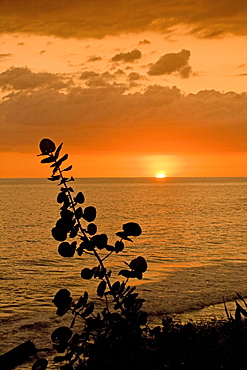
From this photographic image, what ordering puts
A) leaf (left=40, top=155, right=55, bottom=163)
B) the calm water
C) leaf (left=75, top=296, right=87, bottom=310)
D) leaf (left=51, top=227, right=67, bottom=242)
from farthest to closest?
1. the calm water
2. leaf (left=40, top=155, right=55, bottom=163)
3. leaf (left=75, top=296, right=87, bottom=310)
4. leaf (left=51, top=227, right=67, bottom=242)

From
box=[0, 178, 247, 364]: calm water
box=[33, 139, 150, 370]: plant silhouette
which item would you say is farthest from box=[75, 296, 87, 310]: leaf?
box=[0, 178, 247, 364]: calm water

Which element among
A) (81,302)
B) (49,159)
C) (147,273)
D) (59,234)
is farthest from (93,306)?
(147,273)

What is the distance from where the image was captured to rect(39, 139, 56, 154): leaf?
16.8 feet

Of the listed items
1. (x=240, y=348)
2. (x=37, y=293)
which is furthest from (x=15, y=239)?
(x=240, y=348)

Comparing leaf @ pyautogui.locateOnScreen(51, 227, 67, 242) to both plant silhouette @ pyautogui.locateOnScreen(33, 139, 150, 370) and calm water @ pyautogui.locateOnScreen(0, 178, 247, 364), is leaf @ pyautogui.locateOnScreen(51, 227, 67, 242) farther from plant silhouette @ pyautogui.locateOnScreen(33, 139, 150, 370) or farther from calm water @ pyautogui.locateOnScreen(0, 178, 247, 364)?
calm water @ pyautogui.locateOnScreen(0, 178, 247, 364)

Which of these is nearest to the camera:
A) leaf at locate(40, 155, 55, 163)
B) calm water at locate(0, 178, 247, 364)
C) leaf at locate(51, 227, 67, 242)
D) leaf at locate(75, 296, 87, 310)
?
leaf at locate(51, 227, 67, 242)

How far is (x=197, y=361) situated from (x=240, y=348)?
2.94 feet

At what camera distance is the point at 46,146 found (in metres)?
5.15

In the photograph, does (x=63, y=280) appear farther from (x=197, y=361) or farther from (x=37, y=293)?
(x=197, y=361)

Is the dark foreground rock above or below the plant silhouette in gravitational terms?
below

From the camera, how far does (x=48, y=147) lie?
5164mm

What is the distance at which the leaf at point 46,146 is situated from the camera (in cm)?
513

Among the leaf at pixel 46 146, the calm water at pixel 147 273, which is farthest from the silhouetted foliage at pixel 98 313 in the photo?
the calm water at pixel 147 273

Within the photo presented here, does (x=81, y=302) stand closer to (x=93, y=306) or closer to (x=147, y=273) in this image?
(x=93, y=306)
